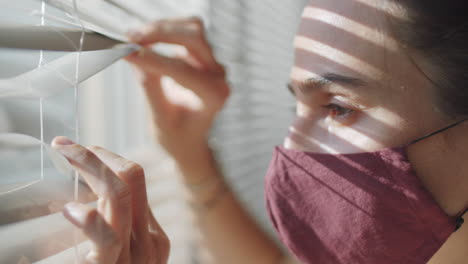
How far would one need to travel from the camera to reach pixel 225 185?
1399mm

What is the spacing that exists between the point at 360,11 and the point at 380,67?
0.11 metres

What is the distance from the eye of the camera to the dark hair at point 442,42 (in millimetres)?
769

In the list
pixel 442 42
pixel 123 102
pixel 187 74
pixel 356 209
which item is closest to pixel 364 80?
pixel 442 42

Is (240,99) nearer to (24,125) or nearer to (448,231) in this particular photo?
(448,231)

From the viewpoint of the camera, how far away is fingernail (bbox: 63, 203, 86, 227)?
586 millimetres

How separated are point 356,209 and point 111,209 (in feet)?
1.57

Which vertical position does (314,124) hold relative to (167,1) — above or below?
below

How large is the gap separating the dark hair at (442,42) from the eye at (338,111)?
6.2 inches

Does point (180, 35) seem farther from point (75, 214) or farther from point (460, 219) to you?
point (460, 219)

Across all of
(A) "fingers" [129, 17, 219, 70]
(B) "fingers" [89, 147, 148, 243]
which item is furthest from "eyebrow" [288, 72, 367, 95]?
(B) "fingers" [89, 147, 148, 243]

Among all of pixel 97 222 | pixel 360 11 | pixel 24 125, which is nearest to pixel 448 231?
pixel 360 11

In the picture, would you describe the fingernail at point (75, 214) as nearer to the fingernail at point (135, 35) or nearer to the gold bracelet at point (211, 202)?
the fingernail at point (135, 35)

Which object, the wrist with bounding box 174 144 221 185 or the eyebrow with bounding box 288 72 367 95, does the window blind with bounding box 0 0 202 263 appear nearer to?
the eyebrow with bounding box 288 72 367 95

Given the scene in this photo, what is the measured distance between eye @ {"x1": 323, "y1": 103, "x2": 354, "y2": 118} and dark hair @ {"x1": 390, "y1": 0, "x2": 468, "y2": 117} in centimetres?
16
